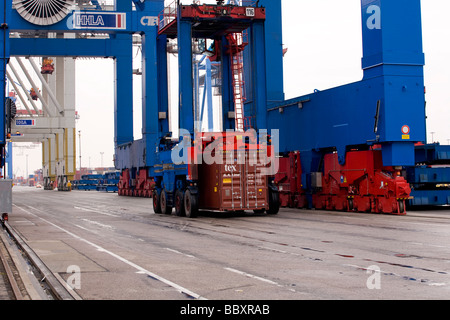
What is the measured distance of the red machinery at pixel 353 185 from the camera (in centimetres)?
2209

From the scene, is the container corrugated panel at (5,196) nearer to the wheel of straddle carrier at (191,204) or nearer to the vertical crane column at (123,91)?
the wheel of straddle carrier at (191,204)

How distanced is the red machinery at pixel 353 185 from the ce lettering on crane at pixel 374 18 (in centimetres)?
474

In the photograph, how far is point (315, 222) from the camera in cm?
1980

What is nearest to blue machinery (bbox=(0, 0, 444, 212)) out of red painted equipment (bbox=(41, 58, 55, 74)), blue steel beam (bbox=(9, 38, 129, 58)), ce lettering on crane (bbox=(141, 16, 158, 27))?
ce lettering on crane (bbox=(141, 16, 158, 27))

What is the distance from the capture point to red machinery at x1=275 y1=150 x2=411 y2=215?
2209 cm

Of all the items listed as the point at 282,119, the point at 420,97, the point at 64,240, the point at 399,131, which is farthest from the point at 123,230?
the point at 282,119

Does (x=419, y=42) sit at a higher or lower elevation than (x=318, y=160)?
higher

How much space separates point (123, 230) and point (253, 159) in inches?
263

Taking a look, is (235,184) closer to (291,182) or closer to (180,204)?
(180,204)

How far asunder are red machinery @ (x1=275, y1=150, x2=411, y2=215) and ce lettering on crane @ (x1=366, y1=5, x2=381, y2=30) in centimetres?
474

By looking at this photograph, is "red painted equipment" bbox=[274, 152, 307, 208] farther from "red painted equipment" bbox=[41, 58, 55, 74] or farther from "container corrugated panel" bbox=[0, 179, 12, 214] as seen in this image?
"red painted equipment" bbox=[41, 58, 55, 74]

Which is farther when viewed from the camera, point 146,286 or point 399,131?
point 399,131
